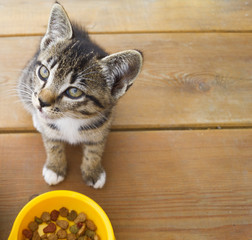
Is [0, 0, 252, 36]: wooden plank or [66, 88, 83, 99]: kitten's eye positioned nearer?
[66, 88, 83, 99]: kitten's eye

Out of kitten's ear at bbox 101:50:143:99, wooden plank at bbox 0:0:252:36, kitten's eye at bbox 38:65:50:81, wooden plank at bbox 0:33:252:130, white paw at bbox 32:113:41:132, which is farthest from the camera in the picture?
wooden plank at bbox 0:0:252:36

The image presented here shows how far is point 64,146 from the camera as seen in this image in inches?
43.9

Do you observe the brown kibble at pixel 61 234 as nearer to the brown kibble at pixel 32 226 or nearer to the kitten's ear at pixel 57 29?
the brown kibble at pixel 32 226

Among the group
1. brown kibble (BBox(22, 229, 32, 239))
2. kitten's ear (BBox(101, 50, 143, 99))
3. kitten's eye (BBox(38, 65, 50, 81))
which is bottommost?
brown kibble (BBox(22, 229, 32, 239))

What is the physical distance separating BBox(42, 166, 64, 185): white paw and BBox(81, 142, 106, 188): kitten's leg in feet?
0.33

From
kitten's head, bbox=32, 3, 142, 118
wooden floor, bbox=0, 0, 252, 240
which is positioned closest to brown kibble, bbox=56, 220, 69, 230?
wooden floor, bbox=0, 0, 252, 240

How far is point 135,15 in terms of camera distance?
4.76 ft

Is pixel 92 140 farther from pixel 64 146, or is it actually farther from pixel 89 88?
pixel 89 88

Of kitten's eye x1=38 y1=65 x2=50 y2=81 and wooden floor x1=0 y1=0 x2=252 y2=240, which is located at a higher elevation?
kitten's eye x1=38 y1=65 x2=50 y2=81

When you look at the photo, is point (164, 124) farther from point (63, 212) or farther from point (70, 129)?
point (63, 212)

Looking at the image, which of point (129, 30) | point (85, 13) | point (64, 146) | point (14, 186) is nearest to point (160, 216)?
point (64, 146)

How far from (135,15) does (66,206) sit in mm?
1030

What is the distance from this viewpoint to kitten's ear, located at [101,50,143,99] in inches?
30.0

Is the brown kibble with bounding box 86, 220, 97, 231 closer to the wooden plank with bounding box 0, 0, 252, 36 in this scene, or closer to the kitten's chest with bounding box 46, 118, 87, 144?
the kitten's chest with bounding box 46, 118, 87, 144
